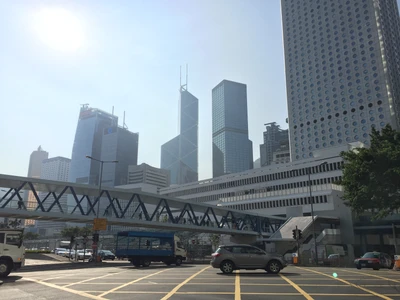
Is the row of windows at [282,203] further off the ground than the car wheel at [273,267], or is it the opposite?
the row of windows at [282,203]

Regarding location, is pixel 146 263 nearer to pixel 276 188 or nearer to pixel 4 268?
pixel 4 268

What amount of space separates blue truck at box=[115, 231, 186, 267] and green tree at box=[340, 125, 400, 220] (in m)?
17.9

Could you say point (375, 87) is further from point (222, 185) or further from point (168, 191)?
point (168, 191)

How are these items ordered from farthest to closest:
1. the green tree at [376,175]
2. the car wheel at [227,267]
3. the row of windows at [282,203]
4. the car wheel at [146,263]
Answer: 1. the row of windows at [282,203]
2. the car wheel at [146,263]
3. the green tree at [376,175]
4. the car wheel at [227,267]

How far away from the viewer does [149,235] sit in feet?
107

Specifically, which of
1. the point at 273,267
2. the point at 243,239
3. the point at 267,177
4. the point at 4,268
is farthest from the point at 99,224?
the point at 267,177

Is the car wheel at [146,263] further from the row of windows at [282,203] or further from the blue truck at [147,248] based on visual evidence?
the row of windows at [282,203]

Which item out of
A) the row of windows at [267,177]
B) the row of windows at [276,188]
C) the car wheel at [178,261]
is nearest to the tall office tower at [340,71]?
the row of windows at [267,177]

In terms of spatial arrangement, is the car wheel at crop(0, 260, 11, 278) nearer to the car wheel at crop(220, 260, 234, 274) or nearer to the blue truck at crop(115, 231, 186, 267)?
the car wheel at crop(220, 260, 234, 274)

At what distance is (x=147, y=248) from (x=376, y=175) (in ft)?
71.6

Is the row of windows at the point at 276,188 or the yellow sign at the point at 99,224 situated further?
the row of windows at the point at 276,188

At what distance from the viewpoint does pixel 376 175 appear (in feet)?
94.7

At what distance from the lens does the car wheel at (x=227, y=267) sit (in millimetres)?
18844

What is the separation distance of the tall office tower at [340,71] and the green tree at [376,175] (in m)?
107
